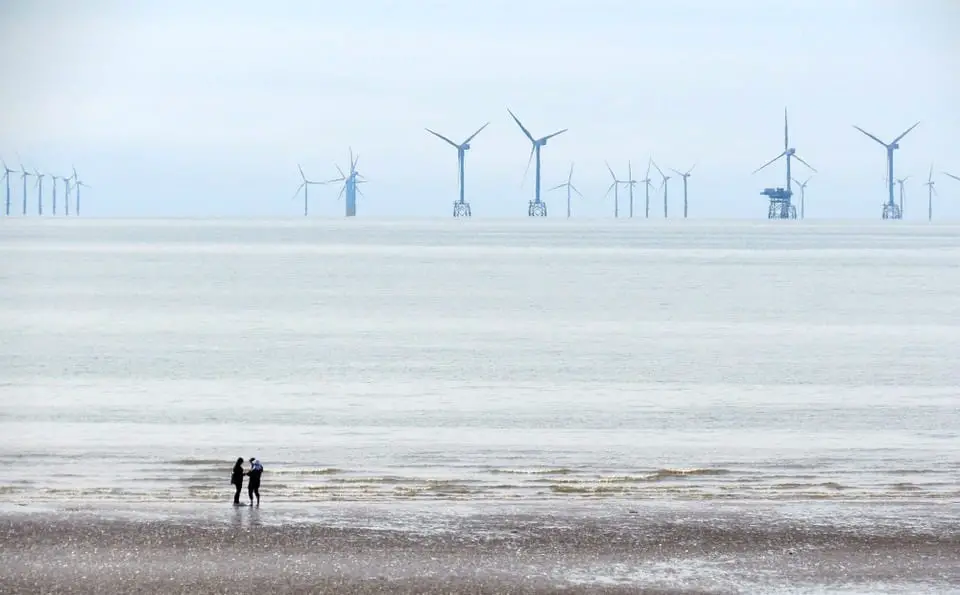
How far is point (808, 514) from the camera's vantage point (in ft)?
93.5

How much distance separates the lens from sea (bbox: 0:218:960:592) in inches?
1335

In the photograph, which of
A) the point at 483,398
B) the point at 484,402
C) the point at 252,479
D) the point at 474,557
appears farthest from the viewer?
the point at 483,398

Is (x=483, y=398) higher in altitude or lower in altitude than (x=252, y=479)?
lower

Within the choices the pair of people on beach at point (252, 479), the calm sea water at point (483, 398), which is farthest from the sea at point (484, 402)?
the pair of people on beach at point (252, 479)

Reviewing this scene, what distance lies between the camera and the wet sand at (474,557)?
22609mm

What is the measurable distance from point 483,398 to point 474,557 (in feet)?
102

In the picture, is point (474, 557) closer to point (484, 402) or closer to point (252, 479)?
point (252, 479)

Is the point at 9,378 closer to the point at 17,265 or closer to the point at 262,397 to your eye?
the point at 262,397

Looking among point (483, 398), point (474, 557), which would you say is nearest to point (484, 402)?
point (483, 398)

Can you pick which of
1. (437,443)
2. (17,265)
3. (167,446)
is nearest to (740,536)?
(437,443)

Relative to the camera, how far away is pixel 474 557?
24484mm

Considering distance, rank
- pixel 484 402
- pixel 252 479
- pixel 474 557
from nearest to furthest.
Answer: pixel 474 557 → pixel 252 479 → pixel 484 402

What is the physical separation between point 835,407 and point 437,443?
18.6m

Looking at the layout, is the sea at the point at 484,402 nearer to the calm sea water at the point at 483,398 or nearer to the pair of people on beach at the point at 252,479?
the calm sea water at the point at 483,398
